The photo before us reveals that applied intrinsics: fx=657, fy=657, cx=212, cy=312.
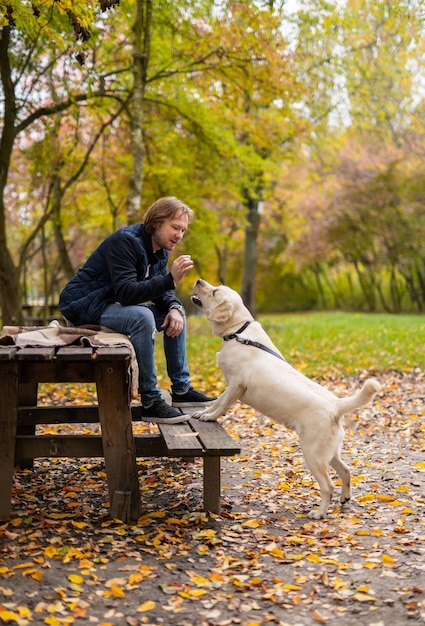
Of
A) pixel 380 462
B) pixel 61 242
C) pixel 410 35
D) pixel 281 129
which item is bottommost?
pixel 380 462

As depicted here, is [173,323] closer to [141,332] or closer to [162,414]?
[141,332]

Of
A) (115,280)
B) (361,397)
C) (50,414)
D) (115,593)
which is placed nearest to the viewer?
(115,593)

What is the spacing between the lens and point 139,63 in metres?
11.5

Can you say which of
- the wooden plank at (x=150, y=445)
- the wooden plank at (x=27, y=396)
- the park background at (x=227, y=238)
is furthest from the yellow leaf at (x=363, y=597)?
the wooden plank at (x=27, y=396)

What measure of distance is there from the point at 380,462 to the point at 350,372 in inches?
187

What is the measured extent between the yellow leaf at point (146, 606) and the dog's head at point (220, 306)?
2.08m

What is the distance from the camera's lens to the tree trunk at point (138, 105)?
36.4ft

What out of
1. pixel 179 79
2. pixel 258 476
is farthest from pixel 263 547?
pixel 179 79

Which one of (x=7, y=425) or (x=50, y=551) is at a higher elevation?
(x=7, y=425)

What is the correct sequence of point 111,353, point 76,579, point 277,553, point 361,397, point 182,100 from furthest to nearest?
point 182,100 < point 361,397 < point 111,353 < point 277,553 < point 76,579

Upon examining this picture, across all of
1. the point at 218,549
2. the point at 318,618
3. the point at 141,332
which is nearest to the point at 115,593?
the point at 218,549

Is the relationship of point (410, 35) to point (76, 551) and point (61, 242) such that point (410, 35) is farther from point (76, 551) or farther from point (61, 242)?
point (76, 551)

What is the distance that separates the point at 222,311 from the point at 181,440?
1024 mm

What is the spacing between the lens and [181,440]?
14.1 feet
